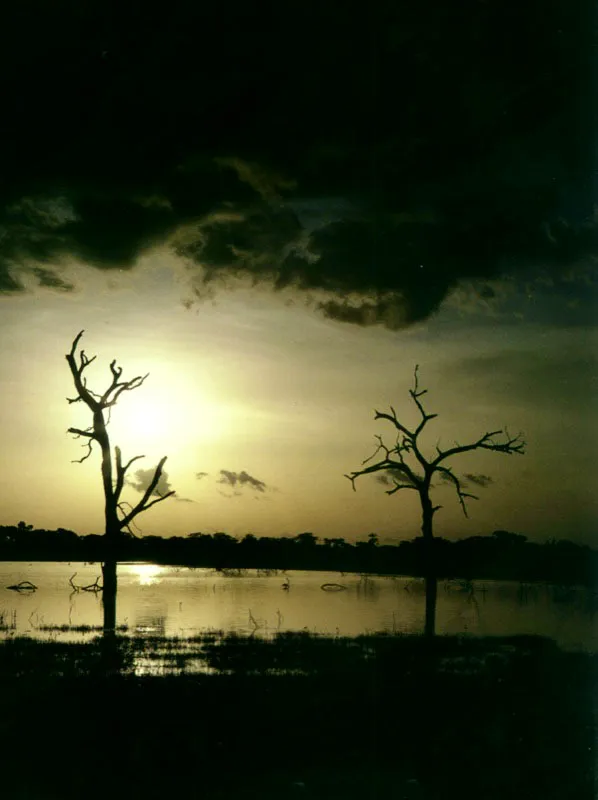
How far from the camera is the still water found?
25984mm

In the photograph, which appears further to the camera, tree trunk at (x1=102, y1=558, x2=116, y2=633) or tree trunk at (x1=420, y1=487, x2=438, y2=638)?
tree trunk at (x1=420, y1=487, x2=438, y2=638)

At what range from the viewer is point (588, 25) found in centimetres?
1239

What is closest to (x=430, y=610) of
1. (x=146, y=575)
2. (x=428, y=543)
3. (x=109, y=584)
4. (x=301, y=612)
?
(x=301, y=612)

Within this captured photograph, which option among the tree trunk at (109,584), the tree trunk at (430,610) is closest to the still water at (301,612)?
the tree trunk at (430,610)

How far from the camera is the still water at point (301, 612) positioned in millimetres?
25984

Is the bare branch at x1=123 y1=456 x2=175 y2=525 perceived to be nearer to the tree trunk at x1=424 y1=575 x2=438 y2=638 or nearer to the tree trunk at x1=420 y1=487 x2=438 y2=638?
the tree trunk at x1=424 y1=575 x2=438 y2=638

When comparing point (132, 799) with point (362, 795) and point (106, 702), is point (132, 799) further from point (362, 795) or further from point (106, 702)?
point (106, 702)

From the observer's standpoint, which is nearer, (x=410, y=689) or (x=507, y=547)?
(x=410, y=689)

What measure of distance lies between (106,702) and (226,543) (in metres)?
92.5

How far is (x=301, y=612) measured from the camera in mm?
34000

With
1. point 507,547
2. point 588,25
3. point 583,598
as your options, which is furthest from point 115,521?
point 507,547

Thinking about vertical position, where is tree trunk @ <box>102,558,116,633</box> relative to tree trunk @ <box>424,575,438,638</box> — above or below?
above

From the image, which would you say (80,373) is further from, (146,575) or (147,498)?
(146,575)

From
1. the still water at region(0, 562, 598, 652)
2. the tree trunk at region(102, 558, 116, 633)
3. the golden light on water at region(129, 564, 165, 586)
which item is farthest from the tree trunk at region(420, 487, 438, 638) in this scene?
the golden light on water at region(129, 564, 165, 586)
